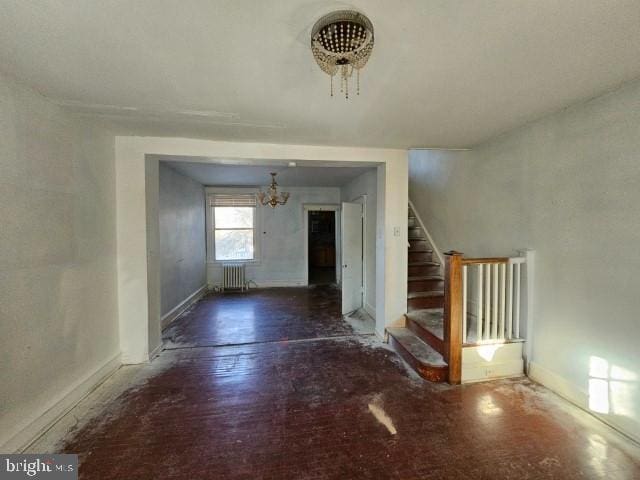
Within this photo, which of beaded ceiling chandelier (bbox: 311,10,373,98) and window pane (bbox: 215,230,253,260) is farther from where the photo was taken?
window pane (bbox: 215,230,253,260)

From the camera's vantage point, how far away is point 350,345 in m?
3.39

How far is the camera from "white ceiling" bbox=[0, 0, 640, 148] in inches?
48.1

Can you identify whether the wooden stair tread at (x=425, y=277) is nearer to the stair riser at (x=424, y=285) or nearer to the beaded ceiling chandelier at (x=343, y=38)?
the stair riser at (x=424, y=285)

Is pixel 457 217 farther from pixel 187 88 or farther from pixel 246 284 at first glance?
pixel 246 284

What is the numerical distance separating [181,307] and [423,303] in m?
4.05

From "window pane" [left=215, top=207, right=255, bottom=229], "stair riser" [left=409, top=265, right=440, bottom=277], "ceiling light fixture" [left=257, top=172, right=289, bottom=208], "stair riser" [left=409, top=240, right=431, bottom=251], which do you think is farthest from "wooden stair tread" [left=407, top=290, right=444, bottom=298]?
"window pane" [left=215, top=207, right=255, bottom=229]

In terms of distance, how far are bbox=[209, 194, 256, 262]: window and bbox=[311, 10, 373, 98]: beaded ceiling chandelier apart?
18.3 ft

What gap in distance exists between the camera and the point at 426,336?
3.05 metres

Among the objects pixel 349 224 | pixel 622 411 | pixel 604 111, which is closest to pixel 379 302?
pixel 349 224

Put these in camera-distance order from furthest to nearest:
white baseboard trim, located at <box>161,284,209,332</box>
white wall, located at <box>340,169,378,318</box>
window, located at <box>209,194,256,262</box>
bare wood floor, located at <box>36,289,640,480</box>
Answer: window, located at <box>209,194,256,262</box> → white wall, located at <box>340,169,378,318</box> → white baseboard trim, located at <box>161,284,209,332</box> → bare wood floor, located at <box>36,289,640,480</box>

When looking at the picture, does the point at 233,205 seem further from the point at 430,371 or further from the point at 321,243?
the point at 430,371

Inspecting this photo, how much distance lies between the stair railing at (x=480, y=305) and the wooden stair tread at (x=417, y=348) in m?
0.13

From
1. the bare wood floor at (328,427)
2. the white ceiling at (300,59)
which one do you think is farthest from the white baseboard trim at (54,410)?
the white ceiling at (300,59)

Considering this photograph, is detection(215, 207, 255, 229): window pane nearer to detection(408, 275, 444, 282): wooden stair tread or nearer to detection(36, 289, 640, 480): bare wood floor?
detection(36, 289, 640, 480): bare wood floor
